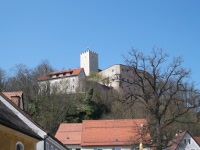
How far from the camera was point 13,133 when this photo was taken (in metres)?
15.3

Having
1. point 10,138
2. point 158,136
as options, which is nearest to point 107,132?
point 158,136

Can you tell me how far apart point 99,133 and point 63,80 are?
40.4 m

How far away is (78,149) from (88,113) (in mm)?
26742

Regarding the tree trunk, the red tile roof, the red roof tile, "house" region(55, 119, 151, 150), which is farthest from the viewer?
the red tile roof

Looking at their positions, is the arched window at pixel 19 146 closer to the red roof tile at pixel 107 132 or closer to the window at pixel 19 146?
the window at pixel 19 146

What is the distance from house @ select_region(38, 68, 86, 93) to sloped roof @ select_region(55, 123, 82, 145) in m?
21.4

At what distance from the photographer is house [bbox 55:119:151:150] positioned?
5597cm

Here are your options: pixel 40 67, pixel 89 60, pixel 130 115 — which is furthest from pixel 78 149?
pixel 89 60

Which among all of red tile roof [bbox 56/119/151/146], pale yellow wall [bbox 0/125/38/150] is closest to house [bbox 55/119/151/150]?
red tile roof [bbox 56/119/151/146]

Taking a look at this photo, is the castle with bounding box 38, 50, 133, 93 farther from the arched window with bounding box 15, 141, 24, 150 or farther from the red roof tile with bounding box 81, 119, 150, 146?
the arched window with bounding box 15, 141, 24, 150

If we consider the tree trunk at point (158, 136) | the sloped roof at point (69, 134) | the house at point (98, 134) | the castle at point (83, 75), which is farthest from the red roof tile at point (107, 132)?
the castle at point (83, 75)

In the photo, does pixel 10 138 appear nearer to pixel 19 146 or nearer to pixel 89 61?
pixel 19 146

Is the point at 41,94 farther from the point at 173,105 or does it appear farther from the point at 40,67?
the point at 173,105

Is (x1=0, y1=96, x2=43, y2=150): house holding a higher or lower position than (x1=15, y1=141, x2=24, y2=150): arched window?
higher
